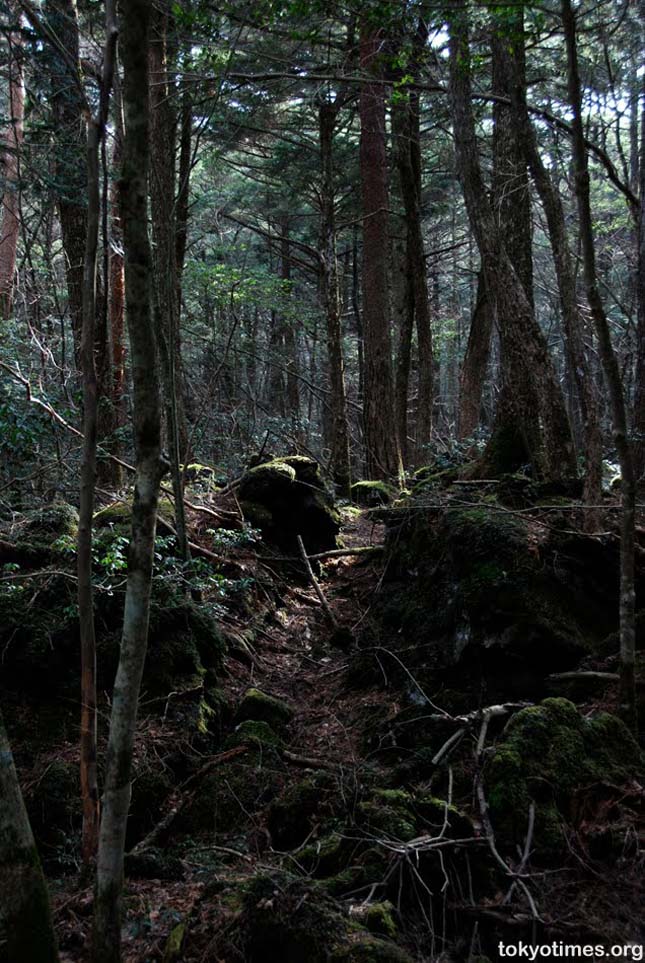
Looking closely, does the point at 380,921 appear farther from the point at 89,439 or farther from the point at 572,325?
the point at 572,325

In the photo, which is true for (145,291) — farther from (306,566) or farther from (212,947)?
(306,566)

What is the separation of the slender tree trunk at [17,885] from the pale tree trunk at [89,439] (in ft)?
3.16

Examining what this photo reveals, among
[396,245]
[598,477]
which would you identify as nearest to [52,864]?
[598,477]

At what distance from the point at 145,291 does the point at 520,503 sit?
482 cm

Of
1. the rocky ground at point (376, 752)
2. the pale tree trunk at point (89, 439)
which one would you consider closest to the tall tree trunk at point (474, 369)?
the rocky ground at point (376, 752)

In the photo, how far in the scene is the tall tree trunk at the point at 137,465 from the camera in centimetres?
212

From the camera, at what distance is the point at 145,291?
2199 mm

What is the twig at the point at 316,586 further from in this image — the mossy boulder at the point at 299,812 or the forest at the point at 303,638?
the mossy boulder at the point at 299,812

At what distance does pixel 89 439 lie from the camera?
9.27ft

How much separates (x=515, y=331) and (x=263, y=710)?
489 centimetres

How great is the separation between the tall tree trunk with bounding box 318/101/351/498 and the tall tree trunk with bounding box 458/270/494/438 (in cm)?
361

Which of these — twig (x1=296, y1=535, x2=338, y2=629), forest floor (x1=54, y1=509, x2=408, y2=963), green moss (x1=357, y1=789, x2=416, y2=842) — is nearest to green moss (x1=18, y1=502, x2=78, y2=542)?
forest floor (x1=54, y1=509, x2=408, y2=963)

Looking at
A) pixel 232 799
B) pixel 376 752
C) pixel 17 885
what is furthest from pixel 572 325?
pixel 17 885

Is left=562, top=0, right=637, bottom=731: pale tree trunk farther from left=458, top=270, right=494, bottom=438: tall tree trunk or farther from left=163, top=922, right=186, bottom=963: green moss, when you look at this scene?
left=458, top=270, right=494, bottom=438: tall tree trunk
